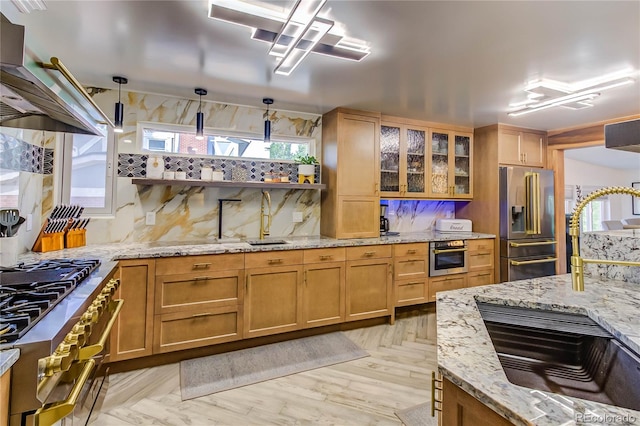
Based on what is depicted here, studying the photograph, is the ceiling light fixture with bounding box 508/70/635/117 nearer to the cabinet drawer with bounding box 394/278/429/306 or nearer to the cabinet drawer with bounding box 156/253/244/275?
the cabinet drawer with bounding box 394/278/429/306

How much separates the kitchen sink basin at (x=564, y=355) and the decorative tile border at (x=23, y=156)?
9.00 feet

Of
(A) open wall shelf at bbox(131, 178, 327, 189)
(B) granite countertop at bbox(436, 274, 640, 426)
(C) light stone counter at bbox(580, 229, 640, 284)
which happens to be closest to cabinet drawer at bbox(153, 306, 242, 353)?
(A) open wall shelf at bbox(131, 178, 327, 189)

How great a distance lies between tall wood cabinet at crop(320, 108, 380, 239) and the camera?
3.43 meters

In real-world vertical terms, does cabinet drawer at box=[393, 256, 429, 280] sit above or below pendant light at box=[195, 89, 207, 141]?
below

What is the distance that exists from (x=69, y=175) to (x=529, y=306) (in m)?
3.47

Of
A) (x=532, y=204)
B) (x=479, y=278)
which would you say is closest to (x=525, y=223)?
(x=532, y=204)

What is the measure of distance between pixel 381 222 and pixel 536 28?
2491mm

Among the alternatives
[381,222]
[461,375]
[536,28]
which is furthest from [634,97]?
[461,375]

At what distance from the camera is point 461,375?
71cm

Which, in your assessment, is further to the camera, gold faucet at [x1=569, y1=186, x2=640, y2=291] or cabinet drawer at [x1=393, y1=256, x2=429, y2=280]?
cabinet drawer at [x1=393, y1=256, x2=429, y2=280]

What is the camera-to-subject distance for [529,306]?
49.1 inches

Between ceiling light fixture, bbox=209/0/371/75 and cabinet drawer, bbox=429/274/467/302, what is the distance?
2.62 m

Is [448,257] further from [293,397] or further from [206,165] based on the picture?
[206,165]

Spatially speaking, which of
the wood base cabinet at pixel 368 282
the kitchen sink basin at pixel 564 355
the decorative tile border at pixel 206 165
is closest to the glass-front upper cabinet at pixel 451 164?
the wood base cabinet at pixel 368 282
